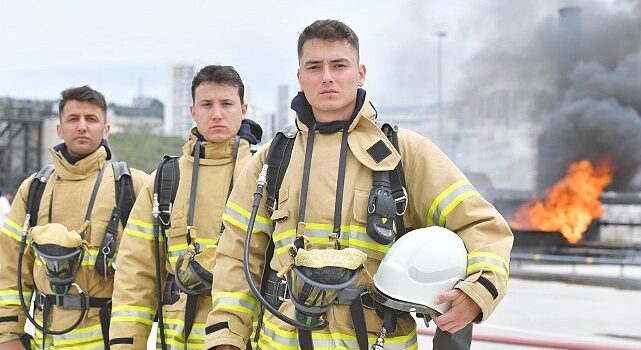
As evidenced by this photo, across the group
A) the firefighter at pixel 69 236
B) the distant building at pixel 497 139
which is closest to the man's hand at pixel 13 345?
the firefighter at pixel 69 236

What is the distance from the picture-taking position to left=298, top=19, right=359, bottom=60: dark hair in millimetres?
2232

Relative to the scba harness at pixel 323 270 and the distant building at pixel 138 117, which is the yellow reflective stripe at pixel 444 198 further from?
the distant building at pixel 138 117

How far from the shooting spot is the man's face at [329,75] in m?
2.22

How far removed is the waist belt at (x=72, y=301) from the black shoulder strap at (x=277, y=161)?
4.81 ft

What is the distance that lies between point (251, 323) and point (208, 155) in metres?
0.98

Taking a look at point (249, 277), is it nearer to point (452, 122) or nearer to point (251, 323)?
point (251, 323)

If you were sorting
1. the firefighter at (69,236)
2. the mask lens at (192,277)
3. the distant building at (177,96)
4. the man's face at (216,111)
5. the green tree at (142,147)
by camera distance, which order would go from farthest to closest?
1. the distant building at (177,96)
2. the green tree at (142,147)
3. the firefighter at (69,236)
4. the man's face at (216,111)
5. the mask lens at (192,277)

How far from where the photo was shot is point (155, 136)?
3628cm

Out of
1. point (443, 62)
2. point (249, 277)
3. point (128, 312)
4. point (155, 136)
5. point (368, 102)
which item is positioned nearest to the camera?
point (249, 277)

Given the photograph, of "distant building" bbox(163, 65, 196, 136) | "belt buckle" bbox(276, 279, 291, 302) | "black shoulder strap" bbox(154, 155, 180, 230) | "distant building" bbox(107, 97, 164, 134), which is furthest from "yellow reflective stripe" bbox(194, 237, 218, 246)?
"distant building" bbox(163, 65, 196, 136)

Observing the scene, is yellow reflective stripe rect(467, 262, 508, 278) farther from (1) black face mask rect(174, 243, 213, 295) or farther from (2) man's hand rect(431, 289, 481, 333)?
(1) black face mask rect(174, 243, 213, 295)

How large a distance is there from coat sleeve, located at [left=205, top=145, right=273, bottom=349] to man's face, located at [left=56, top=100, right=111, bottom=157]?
1.45 m

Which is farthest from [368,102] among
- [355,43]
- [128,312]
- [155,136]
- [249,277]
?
[155,136]

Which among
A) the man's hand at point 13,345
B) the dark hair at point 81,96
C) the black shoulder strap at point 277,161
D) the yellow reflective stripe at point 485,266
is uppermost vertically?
the dark hair at point 81,96
